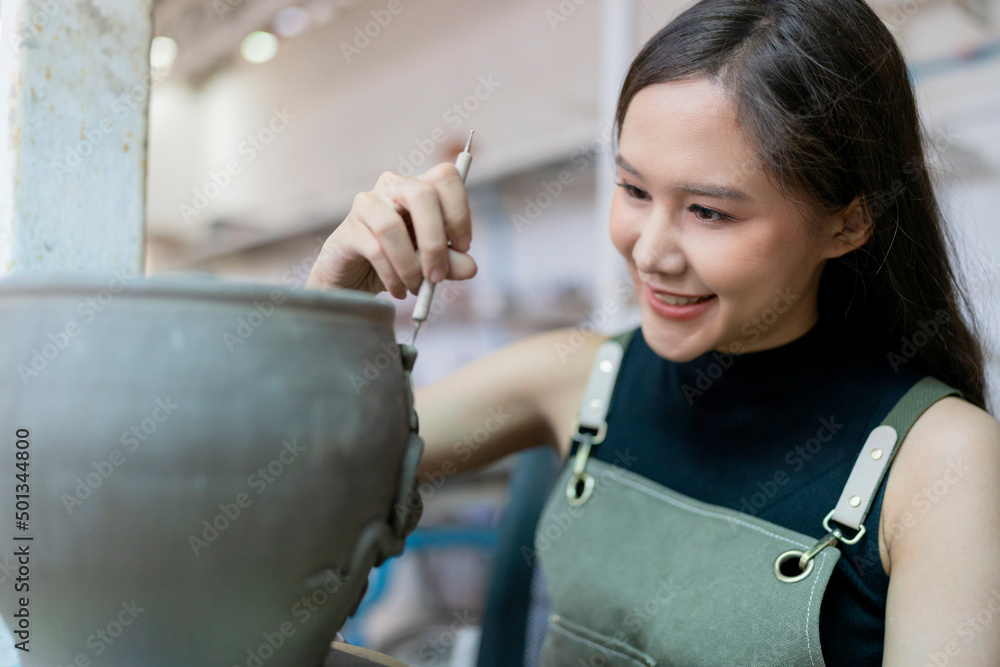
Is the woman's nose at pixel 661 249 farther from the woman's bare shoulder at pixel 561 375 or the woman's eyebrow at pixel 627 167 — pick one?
the woman's bare shoulder at pixel 561 375

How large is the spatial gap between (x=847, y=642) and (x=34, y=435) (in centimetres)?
85

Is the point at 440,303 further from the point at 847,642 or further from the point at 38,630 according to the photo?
the point at 38,630

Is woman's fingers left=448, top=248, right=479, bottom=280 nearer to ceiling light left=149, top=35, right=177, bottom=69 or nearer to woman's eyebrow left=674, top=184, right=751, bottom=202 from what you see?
woman's eyebrow left=674, top=184, right=751, bottom=202

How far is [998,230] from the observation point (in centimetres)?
180

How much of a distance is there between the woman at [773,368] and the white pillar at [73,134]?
0.20m

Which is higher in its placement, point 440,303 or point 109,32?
point 109,32

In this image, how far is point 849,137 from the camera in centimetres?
89

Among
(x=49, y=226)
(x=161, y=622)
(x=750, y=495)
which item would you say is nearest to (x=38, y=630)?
(x=161, y=622)

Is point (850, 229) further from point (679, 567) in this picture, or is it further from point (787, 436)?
point (679, 567)

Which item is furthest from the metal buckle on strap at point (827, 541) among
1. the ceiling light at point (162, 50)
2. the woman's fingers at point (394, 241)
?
the ceiling light at point (162, 50)

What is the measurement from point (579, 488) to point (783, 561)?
30 centimetres

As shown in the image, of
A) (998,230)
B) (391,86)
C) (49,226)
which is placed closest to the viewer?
(49,226)

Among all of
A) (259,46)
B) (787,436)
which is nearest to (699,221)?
(787,436)

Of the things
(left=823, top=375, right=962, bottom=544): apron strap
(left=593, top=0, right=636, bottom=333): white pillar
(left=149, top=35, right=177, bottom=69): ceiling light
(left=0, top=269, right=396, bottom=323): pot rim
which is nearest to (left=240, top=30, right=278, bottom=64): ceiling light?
(left=149, top=35, right=177, bottom=69): ceiling light
